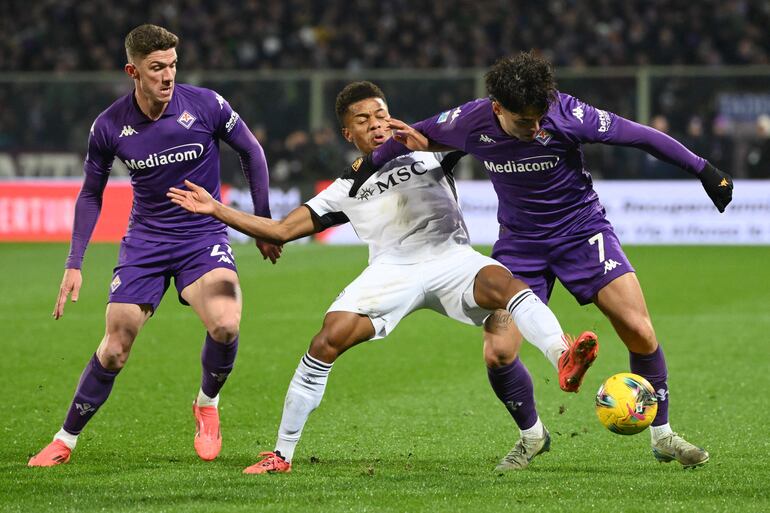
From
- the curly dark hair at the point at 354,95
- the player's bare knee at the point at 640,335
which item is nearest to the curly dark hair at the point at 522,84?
the curly dark hair at the point at 354,95

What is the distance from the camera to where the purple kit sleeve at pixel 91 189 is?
6.36 meters

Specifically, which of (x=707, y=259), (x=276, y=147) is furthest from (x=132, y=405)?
(x=276, y=147)

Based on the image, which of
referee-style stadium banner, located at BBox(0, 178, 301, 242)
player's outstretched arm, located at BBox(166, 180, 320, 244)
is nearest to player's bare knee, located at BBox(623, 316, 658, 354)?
player's outstretched arm, located at BBox(166, 180, 320, 244)

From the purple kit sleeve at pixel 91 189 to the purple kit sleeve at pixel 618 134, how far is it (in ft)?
7.80

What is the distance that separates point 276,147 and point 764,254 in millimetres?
8121

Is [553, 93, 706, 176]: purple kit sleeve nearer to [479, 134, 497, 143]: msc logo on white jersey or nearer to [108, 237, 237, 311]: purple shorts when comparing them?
[479, 134, 497, 143]: msc logo on white jersey

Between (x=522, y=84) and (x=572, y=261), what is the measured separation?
104 centimetres

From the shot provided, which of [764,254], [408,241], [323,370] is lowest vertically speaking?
[764,254]

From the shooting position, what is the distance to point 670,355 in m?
9.64

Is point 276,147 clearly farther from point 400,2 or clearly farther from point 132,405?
point 132,405

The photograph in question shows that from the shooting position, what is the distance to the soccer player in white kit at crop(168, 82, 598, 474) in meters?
5.74

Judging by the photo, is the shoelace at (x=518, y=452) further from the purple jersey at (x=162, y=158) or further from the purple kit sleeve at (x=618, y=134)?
the purple jersey at (x=162, y=158)

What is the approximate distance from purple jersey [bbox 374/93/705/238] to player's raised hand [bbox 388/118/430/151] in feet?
0.38

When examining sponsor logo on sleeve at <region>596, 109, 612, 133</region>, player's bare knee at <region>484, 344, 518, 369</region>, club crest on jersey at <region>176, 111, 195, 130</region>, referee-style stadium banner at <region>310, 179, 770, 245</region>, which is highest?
sponsor logo on sleeve at <region>596, 109, 612, 133</region>
